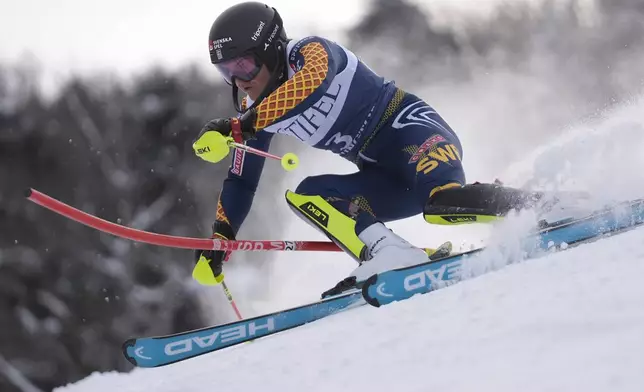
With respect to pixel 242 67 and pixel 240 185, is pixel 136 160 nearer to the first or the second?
pixel 240 185

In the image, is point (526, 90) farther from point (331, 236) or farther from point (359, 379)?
point (359, 379)

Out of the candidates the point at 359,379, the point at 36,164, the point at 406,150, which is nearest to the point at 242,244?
the point at 406,150

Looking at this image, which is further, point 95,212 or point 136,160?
point 136,160

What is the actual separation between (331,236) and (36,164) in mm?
16605

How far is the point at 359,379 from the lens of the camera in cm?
236

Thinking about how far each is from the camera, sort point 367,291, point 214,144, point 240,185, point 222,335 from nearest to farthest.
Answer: point 367,291
point 214,144
point 222,335
point 240,185

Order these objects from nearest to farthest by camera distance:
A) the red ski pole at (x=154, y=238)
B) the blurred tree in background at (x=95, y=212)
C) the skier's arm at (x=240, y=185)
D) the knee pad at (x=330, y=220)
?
1. the red ski pole at (x=154, y=238)
2. the knee pad at (x=330, y=220)
3. the skier's arm at (x=240, y=185)
4. the blurred tree in background at (x=95, y=212)

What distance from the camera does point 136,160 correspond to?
2050 cm

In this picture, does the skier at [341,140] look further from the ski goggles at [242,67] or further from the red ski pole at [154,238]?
the red ski pole at [154,238]

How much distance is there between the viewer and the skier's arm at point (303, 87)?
3.94m

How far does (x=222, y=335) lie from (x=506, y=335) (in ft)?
6.81

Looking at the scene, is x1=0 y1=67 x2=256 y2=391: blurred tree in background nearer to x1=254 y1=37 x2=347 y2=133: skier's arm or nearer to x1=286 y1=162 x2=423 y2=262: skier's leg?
x1=286 y1=162 x2=423 y2=262: skier's leg

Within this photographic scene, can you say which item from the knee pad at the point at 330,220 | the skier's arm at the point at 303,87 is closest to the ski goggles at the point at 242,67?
the skier's arm at the point at 303,87

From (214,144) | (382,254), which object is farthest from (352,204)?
(214,144)
